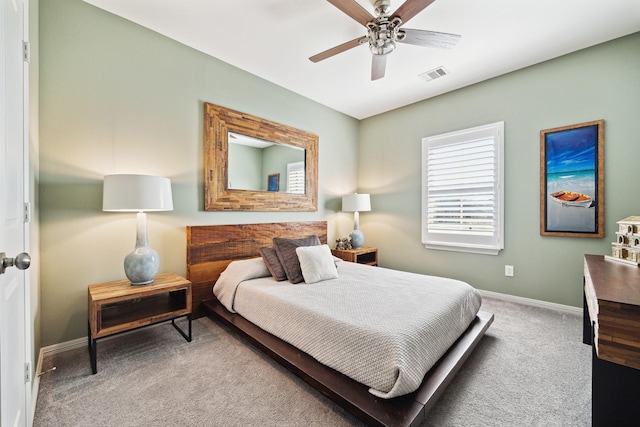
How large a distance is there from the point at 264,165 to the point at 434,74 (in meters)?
2.38

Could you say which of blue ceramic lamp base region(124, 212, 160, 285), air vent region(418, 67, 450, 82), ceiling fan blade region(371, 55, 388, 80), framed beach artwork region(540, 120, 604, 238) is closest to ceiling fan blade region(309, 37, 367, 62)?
ceiling fan blade region(371, 55, 388, 80)

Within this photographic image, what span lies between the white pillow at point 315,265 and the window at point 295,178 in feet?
4.03

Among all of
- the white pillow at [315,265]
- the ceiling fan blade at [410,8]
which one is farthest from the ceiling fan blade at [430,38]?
the white pillow at [315,265]

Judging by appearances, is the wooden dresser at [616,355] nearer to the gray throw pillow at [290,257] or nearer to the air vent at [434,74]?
the gray throw pillow at [290,257]

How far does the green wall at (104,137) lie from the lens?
2.08 metres

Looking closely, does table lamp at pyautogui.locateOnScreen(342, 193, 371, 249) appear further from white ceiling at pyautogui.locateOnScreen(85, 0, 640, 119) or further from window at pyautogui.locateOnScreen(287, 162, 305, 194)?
white ceiling at pyautogui.locateOnScreen(85, 0, 640, 119)

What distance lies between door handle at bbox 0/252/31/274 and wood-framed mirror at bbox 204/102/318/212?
1975 millimetres

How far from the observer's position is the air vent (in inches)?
125

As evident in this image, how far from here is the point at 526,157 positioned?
10.4 ft

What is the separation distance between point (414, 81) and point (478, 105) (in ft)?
2.97

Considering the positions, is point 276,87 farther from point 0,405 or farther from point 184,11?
point 0,405

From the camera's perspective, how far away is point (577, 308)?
9.35 ft

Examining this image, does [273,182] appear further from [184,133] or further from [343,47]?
[343,47]

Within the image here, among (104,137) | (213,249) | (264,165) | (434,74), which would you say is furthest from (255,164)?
(434,74)
